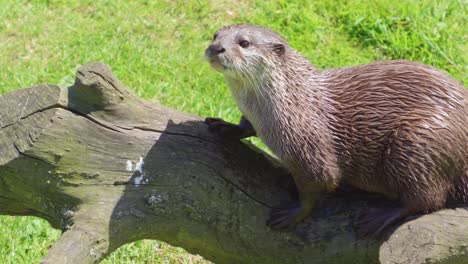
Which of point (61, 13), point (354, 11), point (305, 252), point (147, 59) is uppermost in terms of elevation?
point (354, 11)

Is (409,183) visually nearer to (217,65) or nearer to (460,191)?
(460,191)

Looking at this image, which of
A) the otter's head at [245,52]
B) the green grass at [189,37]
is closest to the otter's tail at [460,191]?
the otter's head at [245,52]

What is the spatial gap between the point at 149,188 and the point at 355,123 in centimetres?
80

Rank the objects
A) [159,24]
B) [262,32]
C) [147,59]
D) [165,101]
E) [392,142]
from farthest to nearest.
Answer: [159,24], [147,59], [165,101], [262,32], [392,142]

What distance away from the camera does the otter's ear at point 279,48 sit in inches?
102

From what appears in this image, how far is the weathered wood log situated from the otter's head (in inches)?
12.6

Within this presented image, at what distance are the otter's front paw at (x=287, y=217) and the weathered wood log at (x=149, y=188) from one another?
0.04m

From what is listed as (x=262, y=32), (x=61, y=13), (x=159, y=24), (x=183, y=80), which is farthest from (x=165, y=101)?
(x=262, y=32)

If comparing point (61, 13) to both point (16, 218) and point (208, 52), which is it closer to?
point (16, 218)

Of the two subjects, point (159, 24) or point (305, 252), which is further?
point (159, 24)

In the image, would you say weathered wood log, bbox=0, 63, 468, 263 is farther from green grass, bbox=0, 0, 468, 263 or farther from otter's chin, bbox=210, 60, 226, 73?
green grass, bbox=0, 0, 468, 263

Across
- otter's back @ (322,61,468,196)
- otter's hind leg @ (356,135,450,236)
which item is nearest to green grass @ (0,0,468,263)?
otter's back @ (322,61,468,196)

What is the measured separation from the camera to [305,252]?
262 centimetres

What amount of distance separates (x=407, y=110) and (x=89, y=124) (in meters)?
1.15
